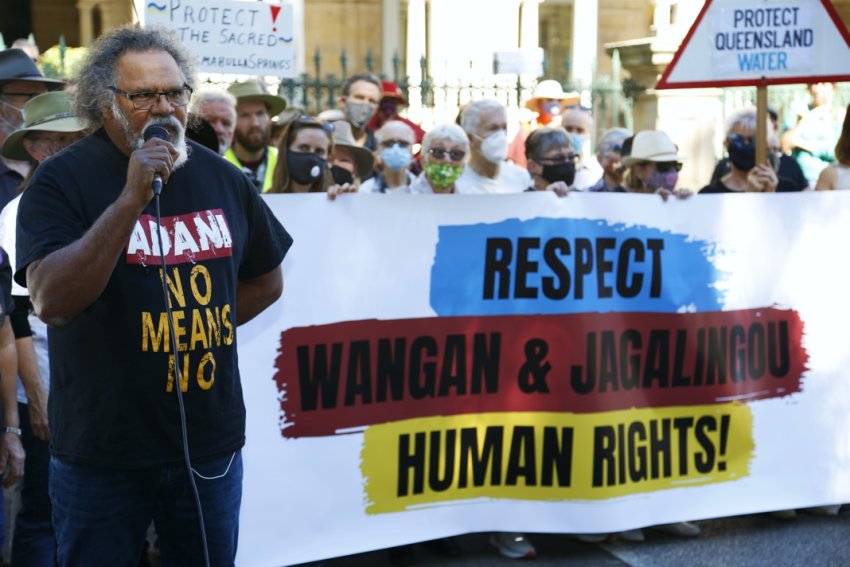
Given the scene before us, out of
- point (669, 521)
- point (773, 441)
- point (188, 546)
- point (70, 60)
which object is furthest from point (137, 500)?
point (70, 60)

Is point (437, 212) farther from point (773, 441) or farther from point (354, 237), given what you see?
point (773, 441)

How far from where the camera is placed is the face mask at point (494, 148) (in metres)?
6.75

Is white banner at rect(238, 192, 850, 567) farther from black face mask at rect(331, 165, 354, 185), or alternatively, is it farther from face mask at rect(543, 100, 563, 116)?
face mask at rect(543, 100, 563, 116)

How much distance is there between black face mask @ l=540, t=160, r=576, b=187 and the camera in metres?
5.96

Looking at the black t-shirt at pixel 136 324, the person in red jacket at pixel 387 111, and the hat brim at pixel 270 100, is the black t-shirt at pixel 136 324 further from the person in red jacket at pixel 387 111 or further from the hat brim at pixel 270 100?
the person in red jacket at pixel 387 111

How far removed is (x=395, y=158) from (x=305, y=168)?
168cm

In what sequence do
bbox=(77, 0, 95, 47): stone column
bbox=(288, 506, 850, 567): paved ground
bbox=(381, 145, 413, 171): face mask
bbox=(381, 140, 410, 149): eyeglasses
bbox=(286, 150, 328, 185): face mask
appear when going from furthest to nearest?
1. bbox=(77, 0, 95, 47): stone column
2. bbox=(381, 140, 410, 149): eyeglasses
3. bbox=(381, 145, 413, 171): face mask
4. bbox=(286, 150, 328, 185): face mask
5. bbox=(288, 506, 850, 567): paved ground

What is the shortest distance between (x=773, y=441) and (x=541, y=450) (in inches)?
44.8

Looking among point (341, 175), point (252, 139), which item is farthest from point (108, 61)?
point (252, 139)

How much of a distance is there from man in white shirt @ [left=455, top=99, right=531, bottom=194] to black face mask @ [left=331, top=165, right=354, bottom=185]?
1.87ft

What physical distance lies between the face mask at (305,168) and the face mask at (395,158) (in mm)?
1597

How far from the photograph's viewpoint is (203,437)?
3037 mm

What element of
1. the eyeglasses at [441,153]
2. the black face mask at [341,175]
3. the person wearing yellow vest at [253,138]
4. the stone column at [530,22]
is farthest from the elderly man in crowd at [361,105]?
the stone column at [530,22]

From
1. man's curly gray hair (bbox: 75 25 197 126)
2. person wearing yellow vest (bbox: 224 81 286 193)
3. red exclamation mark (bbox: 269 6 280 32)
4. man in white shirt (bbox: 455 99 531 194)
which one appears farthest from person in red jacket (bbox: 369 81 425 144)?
man's curly gray hair (bbox: 75 25 197 126)
